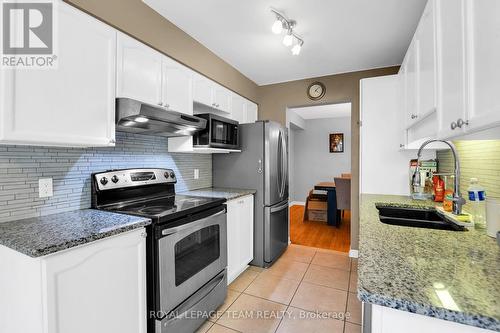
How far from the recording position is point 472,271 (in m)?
0.77

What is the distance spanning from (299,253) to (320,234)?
3.20 feet

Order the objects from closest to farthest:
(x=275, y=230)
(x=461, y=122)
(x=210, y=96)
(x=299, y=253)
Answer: (x=461, y=122) → (x=210, y=96) → (x=275, y=230) → (x=299, y=253)

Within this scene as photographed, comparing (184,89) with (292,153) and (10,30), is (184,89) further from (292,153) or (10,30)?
(292,153)

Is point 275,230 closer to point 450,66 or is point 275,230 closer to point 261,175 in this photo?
point 261,175

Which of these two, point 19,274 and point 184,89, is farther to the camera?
point 184,89

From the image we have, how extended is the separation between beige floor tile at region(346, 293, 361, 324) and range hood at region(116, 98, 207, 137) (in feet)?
6.63

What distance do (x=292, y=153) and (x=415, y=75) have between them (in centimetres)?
518

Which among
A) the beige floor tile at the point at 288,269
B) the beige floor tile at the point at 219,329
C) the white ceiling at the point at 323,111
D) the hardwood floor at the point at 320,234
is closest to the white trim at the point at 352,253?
the hardwood floor at the point at 320,234

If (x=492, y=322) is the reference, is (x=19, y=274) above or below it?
below

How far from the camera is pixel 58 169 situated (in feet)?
5.10

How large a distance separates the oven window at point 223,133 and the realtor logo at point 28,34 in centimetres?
130

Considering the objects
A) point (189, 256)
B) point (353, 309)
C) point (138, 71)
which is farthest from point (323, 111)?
point (189, 256)

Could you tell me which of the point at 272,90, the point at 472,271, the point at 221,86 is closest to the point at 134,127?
the point at 221,86

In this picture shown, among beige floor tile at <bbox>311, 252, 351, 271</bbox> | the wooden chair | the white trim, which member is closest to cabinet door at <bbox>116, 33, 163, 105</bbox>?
beige floor tile at <bbox>311, 252, 351, 271</bbox>
